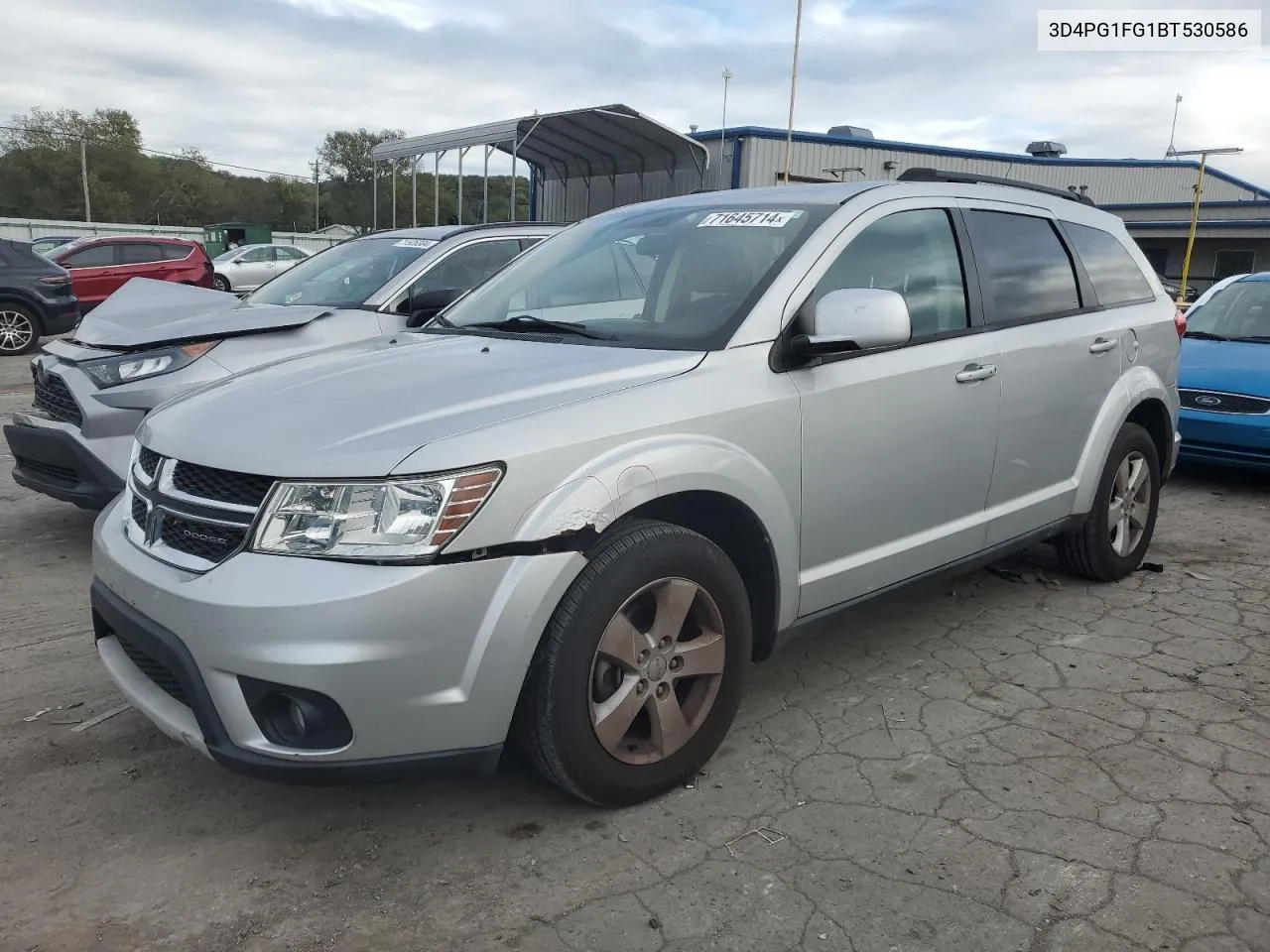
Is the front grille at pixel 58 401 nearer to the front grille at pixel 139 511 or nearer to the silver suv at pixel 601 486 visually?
the silver suv at pixel 601 486

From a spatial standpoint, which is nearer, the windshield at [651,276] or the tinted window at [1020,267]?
the windshield at [651,276]

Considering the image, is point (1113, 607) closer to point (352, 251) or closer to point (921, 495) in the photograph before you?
point (921, 495)

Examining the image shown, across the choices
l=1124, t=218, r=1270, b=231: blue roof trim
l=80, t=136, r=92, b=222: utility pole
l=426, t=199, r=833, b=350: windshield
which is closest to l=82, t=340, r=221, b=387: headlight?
l=426, t=199, r=833, b=350: windshield

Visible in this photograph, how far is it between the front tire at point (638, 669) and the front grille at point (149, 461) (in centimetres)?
121

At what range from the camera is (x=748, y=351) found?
296 centimetres

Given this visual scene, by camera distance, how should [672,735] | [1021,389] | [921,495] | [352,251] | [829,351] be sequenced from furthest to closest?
[352,251] → [1021,389] → [921,495] → [829,351] → [672,735]

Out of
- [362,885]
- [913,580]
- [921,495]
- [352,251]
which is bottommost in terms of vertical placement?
[362,885]

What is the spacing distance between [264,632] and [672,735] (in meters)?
1.13

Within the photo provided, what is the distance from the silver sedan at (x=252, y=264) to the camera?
24188 mm

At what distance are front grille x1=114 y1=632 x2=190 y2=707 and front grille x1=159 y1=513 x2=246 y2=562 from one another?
10.8 inches

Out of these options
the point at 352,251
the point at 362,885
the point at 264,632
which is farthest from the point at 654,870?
the point at 352,251

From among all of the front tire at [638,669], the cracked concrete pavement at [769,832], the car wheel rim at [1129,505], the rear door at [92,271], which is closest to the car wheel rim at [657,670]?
the front tire at [638,669]

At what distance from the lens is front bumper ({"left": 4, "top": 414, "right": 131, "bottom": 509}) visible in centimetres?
465

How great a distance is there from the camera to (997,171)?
3072cm
